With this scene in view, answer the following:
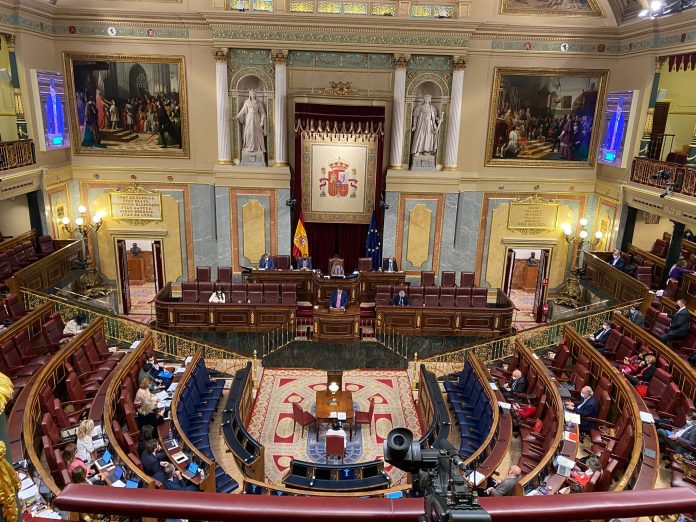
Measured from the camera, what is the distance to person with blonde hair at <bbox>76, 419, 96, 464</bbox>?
755 cm

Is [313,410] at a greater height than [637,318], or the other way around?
[637,318]

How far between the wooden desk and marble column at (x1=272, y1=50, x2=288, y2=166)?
5511 millimetres

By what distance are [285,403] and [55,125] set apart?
10830 mm

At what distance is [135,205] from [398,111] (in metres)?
8.83

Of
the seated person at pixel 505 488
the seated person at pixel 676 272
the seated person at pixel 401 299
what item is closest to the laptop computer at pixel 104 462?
the seated person at pixel 505 488

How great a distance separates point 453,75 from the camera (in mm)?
16047

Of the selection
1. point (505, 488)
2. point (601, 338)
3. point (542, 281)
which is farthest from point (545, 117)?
point (505, 488)

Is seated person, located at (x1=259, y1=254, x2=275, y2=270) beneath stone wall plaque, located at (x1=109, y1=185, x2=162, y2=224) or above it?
beneath

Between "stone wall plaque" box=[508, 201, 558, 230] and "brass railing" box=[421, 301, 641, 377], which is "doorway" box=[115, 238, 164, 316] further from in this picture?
"stone wall plaque" box=[508, 201, 558, 230]

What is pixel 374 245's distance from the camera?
16750 millimetres

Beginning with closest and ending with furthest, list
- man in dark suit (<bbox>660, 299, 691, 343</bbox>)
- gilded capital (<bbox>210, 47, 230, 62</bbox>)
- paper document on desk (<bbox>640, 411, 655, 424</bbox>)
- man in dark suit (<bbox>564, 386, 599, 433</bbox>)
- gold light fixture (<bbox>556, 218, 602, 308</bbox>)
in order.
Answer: paper document on desk (<bbox>640, 411, 655, 424</bbox>), man in dark suit (<bbox>564, 386, 599, 433</bbox>), man in dark suit (<bbox>660, 299, 691, 343</bbox>), gilded capital (<bbox>210, 47, 230, 62</bbox>), gold light fixture (<bbox>556, 218, 602, 308</bbox>)

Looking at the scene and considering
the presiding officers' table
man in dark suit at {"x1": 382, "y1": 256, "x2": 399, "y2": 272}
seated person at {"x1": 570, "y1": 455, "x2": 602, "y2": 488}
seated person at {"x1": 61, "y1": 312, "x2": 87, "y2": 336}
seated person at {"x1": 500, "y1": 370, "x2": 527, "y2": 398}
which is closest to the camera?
seated person at {"x1": 570, "y1": 455, "x2": 602, "y2": 488}

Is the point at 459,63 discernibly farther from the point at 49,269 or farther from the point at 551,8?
the point at 49,269

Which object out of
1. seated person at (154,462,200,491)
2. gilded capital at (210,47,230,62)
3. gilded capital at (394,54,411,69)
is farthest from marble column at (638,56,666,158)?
seated person at (154,462,200,491)
